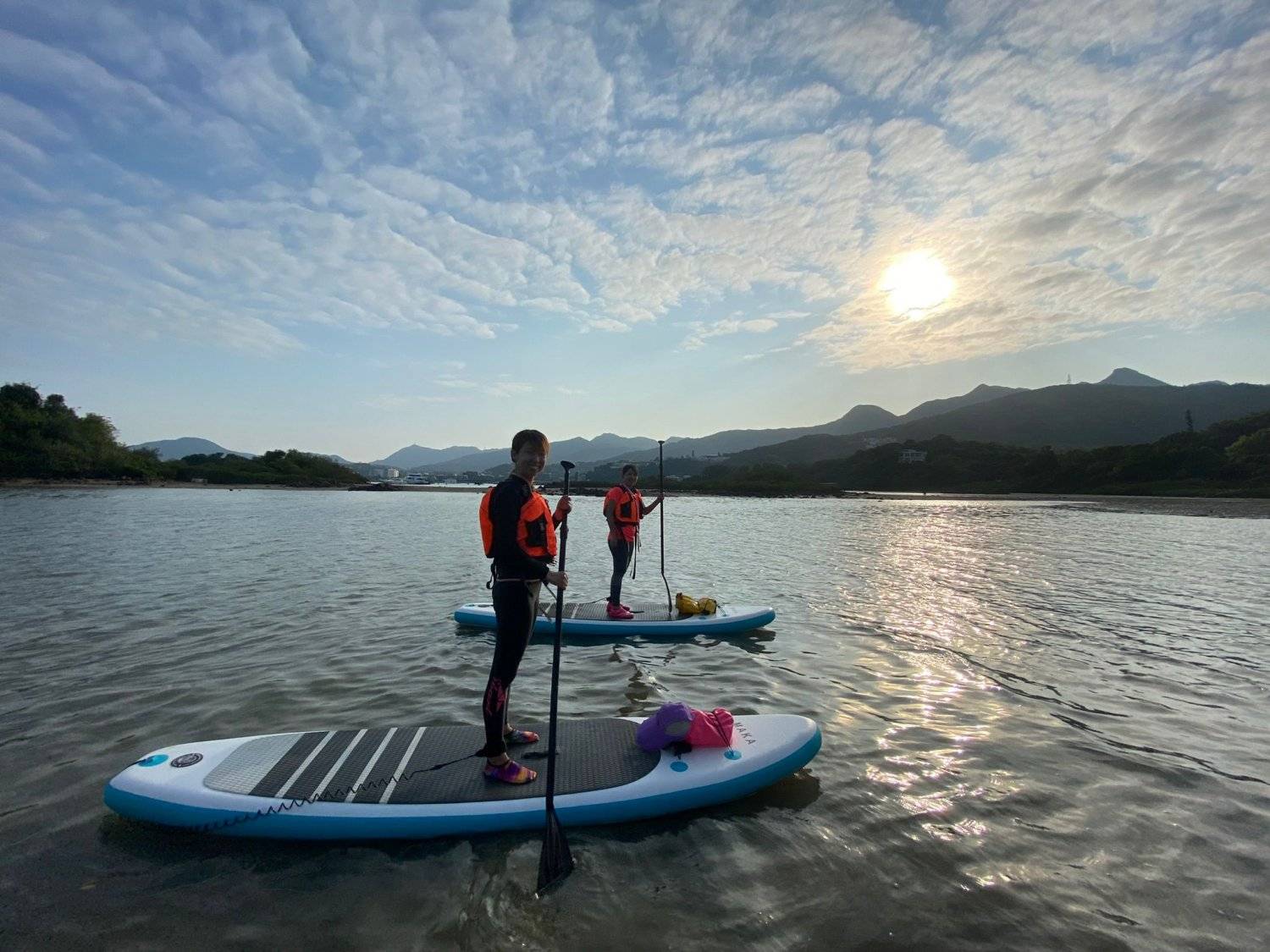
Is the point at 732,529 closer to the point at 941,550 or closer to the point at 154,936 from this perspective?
the point at 941,550

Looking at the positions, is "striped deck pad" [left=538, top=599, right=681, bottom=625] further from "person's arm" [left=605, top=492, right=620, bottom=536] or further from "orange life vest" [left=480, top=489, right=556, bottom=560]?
"orange life vest" [left=480, top=489, right=556, bottom=560]

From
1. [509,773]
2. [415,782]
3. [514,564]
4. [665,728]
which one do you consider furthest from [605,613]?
[514,564]

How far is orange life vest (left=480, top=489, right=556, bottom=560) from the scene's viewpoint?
5664mm

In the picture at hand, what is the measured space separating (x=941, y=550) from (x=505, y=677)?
87.1 ft

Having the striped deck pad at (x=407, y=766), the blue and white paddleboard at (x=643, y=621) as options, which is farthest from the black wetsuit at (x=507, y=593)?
the blue and white paddleboard at (x=643, y=621)

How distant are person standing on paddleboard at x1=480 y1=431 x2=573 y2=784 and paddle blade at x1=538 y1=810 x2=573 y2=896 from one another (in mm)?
795

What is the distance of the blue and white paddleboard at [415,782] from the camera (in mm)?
5125

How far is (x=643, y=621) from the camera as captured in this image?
12.5 metres

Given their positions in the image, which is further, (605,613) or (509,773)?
(605,613)

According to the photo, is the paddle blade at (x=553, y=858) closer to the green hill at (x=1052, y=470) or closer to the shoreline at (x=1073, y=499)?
the shoreline at (x=1073, y=499)

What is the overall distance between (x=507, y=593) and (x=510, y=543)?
0.45 meters

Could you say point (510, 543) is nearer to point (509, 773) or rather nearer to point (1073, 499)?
point (509, 773)

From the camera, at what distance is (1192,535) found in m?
31.2

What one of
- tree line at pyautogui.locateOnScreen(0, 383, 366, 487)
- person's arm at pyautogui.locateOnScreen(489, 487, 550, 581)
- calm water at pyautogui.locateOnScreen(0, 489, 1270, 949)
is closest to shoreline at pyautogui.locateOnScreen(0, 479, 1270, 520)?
tree line at pyautogui.locateOnScreen(0, 383, 366, 487)
